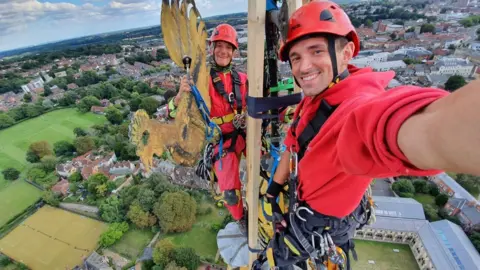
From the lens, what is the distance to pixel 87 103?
105 feet

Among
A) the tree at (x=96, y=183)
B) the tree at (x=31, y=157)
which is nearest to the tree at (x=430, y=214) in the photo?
the tree at (x=96, y=183)

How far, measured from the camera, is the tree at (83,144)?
75.0 feet

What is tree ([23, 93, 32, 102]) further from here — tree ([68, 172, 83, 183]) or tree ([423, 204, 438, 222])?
tree ([423, 204, 438, 222])

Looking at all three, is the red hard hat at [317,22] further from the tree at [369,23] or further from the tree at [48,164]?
Result: the tree at [369,23]

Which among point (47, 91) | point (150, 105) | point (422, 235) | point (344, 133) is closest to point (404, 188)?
point (422, 235)

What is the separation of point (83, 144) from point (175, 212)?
581 inches

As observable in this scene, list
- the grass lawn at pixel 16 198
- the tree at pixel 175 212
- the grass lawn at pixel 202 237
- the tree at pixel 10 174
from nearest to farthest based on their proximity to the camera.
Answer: the grass lawn at pixel 202 237, the tree at pixel 175 212, the grass lawn at pixel 16 198, the tree at pixel 10 174

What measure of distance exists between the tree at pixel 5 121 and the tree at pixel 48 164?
14.3 m

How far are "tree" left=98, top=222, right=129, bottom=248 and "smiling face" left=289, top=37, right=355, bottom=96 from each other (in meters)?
14.5

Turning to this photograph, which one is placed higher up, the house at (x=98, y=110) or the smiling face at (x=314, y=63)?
the smiling face at (x=314, y=63)

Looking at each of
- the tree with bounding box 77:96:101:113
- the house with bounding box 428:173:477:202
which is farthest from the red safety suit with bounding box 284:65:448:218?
the tree with bounding box 77:96:101:113

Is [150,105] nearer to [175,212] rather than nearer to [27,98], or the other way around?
[175,212]

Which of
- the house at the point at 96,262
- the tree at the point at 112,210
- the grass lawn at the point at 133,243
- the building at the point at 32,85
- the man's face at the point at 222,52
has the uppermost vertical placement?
the man's face at the point at 222,52

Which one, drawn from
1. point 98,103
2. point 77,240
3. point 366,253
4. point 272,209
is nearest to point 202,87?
point 272,209
